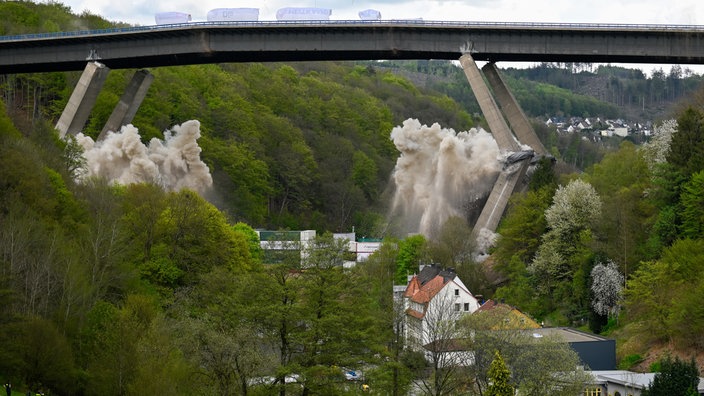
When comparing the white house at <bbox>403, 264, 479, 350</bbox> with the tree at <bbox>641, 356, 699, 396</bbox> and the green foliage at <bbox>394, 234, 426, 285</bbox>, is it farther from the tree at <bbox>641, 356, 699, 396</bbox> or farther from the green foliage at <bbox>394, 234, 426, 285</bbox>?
the tree at <bbox>641, 356, 699, 396</bbox>

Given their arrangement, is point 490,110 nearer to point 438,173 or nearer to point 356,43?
point 438,173

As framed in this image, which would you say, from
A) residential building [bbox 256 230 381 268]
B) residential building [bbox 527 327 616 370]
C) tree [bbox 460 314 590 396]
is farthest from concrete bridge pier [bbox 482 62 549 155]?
tree [bbox 460 314 590 396]

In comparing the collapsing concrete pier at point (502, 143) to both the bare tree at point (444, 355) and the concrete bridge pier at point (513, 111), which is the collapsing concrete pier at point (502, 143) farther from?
the bare tree at point (444, 355)

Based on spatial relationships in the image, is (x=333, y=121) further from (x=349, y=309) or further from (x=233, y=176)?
(x=349, y=309)

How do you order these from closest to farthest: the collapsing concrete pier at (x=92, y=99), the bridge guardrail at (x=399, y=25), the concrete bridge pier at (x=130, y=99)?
the bridge guardrail at (x=399, y=25)
the collapsing concrete pier at (x=92, y=99)
the concrete bridge pier at (x=130, y=99)

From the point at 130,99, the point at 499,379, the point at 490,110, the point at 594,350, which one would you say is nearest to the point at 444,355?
the point at 499,379

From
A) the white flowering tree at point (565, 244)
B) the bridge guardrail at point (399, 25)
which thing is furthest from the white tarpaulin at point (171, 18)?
the white flowering tree at point (565, 244)

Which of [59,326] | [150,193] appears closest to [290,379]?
[59,326]

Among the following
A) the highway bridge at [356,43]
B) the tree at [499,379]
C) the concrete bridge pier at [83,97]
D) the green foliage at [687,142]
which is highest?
the highway bridge at [356,43]
